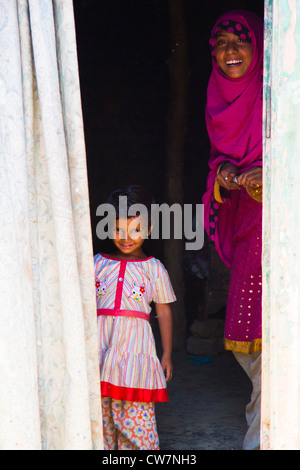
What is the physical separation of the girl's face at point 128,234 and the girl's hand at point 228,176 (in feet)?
1.57

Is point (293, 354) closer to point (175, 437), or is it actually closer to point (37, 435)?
point (37, 435)

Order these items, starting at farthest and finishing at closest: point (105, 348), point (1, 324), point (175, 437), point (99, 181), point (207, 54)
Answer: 1. point (99, 181)
2. point (207, 54)
3. point (175, 437)
4. point (105, 348)
5. point (1, 324)

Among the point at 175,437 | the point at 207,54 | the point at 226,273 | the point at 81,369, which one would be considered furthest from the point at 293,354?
the point at 207,54

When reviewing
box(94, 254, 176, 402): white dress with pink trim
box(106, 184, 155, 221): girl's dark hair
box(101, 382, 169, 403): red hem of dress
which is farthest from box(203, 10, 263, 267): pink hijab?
box(101, 382, 169, 403): red hem of dress

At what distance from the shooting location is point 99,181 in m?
6.47

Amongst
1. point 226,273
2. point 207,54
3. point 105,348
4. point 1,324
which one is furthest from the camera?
point 207,54

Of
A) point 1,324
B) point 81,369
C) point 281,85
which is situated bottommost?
point 81,369

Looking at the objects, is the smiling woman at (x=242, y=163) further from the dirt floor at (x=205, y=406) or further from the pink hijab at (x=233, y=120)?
the dirt floor at (x=205, y=406)

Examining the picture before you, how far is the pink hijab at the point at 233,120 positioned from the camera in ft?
11.5

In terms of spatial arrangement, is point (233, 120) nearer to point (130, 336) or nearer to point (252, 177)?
point (252, 177)

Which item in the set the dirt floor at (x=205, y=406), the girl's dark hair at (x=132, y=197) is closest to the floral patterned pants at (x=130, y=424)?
the dirt floor at (x=205, y=406)

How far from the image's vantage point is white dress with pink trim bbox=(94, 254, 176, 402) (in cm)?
331

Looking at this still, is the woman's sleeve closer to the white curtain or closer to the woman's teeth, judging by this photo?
the white curtain

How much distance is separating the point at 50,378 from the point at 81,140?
0.91 meters
